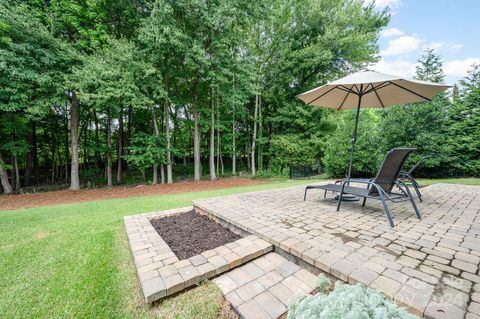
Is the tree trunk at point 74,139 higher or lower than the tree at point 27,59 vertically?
lower

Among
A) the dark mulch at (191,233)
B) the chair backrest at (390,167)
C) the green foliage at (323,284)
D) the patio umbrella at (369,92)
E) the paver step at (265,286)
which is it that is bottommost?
the dark mulch at (191,233)

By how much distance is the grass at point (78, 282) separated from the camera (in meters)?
1.47

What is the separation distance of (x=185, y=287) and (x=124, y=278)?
71cm

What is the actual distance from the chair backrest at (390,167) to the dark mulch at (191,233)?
7.49ft

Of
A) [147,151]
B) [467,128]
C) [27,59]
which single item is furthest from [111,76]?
[467,128]

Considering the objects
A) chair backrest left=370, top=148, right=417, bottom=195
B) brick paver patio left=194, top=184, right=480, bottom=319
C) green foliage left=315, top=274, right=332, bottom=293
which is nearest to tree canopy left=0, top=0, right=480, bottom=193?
chair backrest left=370, top=148, right=417, bottom=195

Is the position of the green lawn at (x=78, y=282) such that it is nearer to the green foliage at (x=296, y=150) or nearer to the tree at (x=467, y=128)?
the green foliage at (x=296, y=150)

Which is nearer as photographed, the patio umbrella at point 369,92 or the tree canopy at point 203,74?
the patio umbrella at point 369,92

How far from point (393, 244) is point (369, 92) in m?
2.85

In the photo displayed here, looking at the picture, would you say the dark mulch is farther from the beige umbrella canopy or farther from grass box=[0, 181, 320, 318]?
the beige umbrella canopy

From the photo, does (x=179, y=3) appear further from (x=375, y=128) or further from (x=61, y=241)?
(x=375, y=128)

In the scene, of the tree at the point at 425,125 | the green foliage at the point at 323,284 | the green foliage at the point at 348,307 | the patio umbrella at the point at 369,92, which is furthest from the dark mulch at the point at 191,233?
the tree at the point at 425,125

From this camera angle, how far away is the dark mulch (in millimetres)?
2330

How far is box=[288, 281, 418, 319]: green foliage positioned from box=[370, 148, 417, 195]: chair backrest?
7.72 ft
